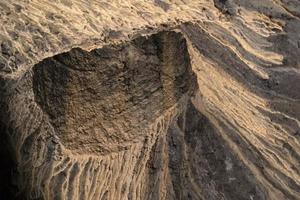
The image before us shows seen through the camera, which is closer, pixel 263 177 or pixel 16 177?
pixel 263 177

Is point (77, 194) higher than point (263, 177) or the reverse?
the reverse

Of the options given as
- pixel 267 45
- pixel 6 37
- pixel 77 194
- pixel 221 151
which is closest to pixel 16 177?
pixel 77 194

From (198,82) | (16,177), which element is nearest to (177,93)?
(198,82)

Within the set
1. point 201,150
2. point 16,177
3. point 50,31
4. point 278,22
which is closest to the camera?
point 278,22

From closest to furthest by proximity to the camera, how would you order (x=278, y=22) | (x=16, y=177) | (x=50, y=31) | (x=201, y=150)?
1. (x=278, y=22)
2. (x=50, y=31)
3. (x=201, y=150)
4. (x=16, y=177)

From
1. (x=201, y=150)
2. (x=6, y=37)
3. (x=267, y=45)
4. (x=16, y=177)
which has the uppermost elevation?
(x=267, y=45)

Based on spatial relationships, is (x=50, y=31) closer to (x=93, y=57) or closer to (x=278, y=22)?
(x=93, y=57)
